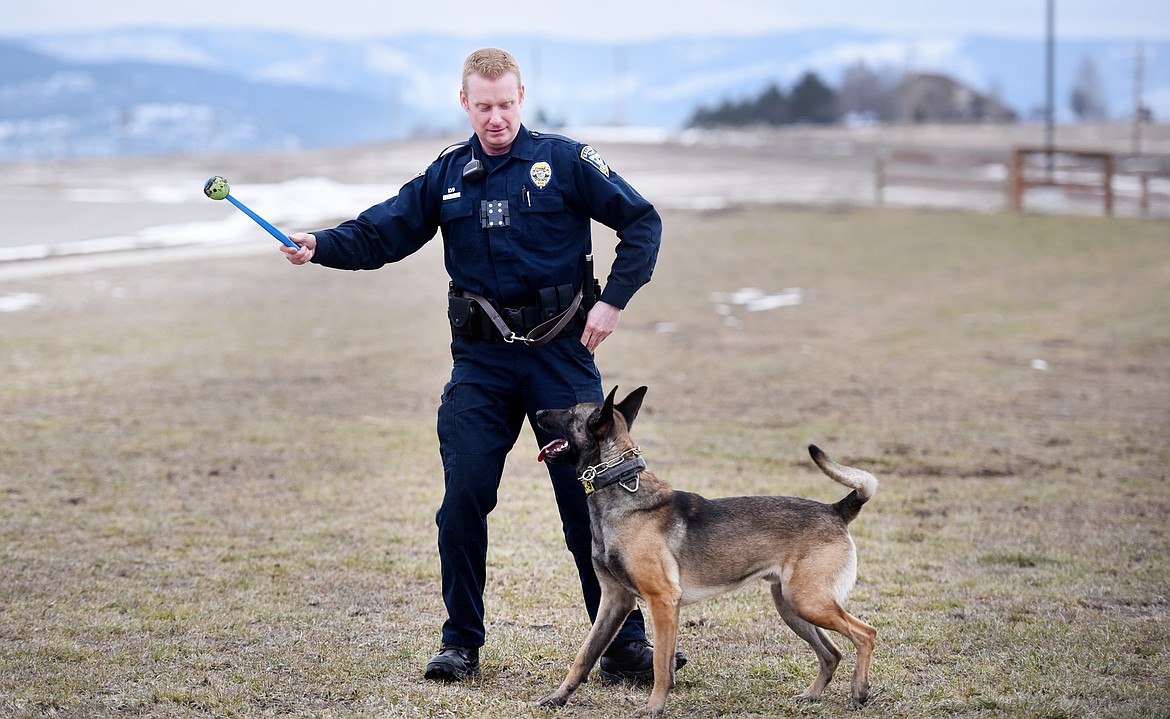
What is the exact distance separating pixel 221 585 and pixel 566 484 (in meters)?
2.33

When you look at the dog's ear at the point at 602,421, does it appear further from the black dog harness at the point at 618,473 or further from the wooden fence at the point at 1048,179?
the wooden fence at the point at 1048,179

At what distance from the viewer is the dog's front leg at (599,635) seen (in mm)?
4418

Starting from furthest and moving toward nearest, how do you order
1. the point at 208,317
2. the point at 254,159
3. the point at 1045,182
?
the point at 254,159, the point at 1045,182, the point at 208,317

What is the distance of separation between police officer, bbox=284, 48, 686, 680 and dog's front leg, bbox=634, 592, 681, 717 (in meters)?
0.42

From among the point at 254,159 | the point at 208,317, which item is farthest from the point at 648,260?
→ the point at 254,159

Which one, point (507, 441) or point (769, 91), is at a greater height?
point (769, 91)

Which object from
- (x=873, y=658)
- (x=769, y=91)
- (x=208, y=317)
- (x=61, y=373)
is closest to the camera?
(x=873, y=658)

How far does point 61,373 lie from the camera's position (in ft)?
40.3

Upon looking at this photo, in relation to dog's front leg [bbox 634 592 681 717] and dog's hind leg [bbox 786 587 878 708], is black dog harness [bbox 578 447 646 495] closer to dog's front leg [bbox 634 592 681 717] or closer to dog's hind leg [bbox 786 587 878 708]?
dog's front leg [bbox 634 592 681 717]

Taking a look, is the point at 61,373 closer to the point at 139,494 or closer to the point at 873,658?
the point at 139,494

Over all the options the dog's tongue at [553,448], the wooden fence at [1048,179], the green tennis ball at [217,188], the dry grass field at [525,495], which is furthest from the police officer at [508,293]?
the wooden fence at [1048,179]

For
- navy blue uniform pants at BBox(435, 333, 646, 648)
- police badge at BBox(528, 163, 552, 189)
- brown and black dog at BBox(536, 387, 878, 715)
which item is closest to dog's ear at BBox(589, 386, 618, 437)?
brown and black dog at BBox(536, 387, 878, 715)

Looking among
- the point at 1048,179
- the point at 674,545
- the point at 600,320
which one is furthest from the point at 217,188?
the point at 1048,179

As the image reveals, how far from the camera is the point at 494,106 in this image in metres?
4.50
